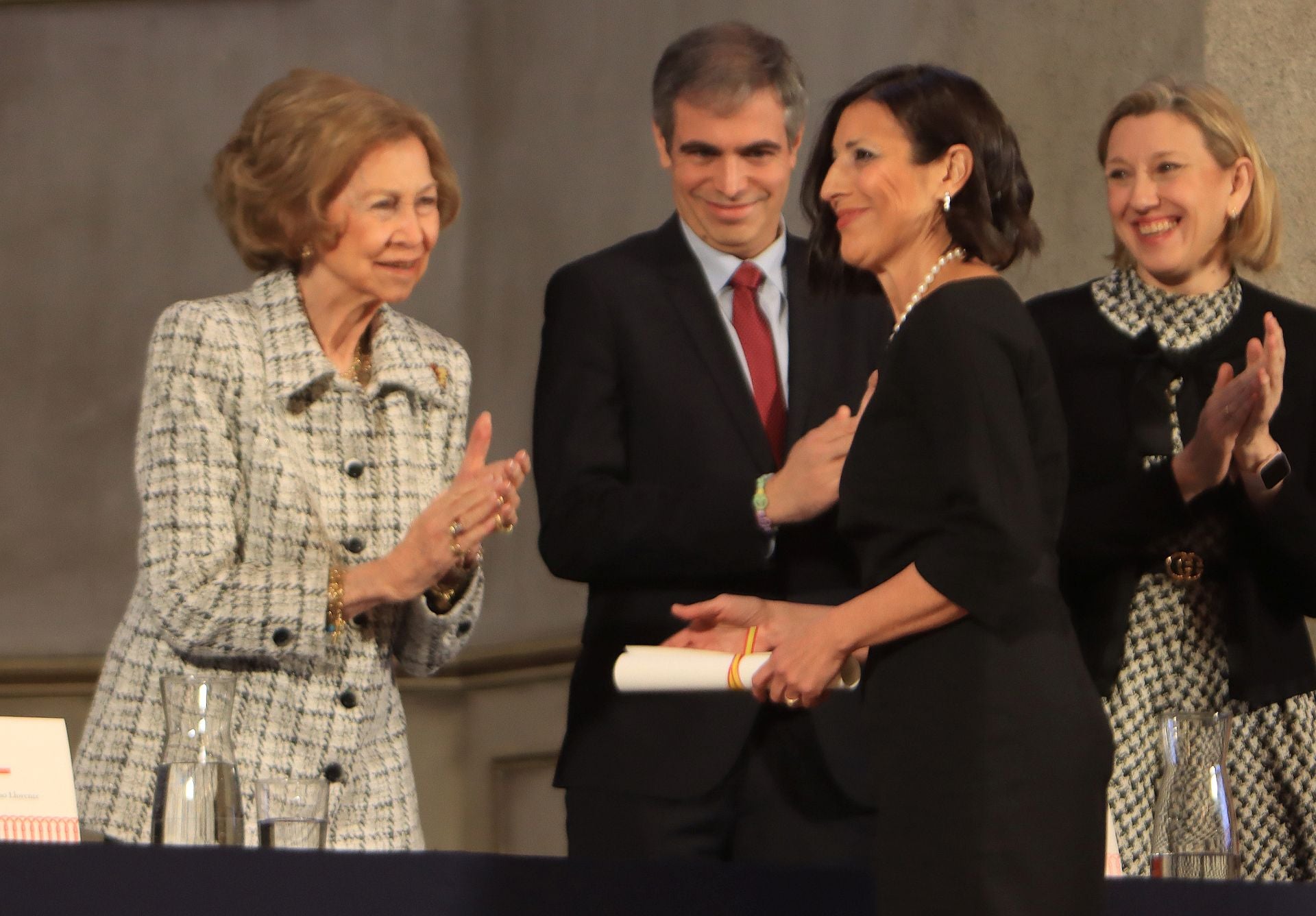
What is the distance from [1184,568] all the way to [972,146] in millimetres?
895

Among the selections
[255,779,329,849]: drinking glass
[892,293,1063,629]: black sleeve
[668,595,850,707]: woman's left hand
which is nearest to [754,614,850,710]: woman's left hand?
[668,595,850,707]: woman's left hand

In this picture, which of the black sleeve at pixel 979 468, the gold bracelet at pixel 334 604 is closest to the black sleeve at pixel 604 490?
the gold bracelet at pixel 334 604

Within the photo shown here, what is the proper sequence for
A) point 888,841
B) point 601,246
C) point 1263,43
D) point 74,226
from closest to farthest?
point 888,841, point 1263,43, point 601,246, point 74,226

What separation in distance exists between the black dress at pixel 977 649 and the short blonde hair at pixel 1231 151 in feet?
3.92

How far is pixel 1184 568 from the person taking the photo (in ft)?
7.68

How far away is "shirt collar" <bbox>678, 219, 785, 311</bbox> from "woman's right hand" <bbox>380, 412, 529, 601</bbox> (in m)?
0.37

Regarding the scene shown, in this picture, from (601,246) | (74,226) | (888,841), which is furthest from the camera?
(74,226)

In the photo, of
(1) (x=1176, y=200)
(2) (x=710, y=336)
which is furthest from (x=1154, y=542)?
(2) (x=710, y=336)

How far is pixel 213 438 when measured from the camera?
212 centimetres

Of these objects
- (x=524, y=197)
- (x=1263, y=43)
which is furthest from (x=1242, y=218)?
(x=524, y=197)

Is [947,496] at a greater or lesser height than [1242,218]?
lesser

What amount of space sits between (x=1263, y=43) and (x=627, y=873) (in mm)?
2254

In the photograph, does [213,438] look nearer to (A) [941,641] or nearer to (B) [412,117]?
(B) [412,117]

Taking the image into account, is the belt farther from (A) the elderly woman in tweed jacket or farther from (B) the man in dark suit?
(A) the elderly woman in tweed jacket
